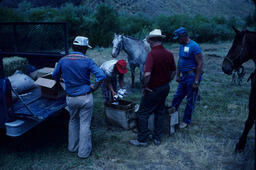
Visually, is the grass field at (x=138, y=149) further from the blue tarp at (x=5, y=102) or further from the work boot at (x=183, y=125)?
the blue tarp at (x=5, y=102)

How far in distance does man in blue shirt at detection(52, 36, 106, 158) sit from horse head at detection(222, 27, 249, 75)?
2660 millimetres

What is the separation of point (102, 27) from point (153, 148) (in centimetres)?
1601

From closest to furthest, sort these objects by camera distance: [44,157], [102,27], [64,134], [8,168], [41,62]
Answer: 1. [8,168]
2. [44,157]
3. [64,134]
4. [41,62]
5. [102,27]

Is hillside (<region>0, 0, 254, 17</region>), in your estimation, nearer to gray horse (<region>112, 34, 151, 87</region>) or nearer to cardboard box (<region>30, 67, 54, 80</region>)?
gray horse (<region>112, 34, 151, 87</region>)

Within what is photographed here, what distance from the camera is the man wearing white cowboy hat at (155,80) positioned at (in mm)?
4164

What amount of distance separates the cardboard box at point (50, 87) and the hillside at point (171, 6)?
3272 cm

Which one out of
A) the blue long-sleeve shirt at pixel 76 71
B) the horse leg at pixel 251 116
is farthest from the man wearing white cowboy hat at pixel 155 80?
the horse leg at pixel 251 116

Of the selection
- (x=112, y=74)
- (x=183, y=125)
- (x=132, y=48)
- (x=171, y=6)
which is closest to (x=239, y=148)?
(x=183, y=125)

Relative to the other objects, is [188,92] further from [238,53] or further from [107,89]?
[107,89]

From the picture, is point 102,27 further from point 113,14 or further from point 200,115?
point 200,115

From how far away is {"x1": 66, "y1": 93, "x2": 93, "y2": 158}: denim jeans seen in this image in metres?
3.96

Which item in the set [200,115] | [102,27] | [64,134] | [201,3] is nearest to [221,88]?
[200,115]

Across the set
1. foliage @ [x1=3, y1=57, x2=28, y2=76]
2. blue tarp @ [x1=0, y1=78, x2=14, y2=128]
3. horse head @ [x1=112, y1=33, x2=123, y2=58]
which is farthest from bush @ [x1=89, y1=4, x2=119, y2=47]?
blue tarp @ [x1=0, y1=78, x2=14, y2=128]

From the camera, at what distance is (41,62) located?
5.85 m
